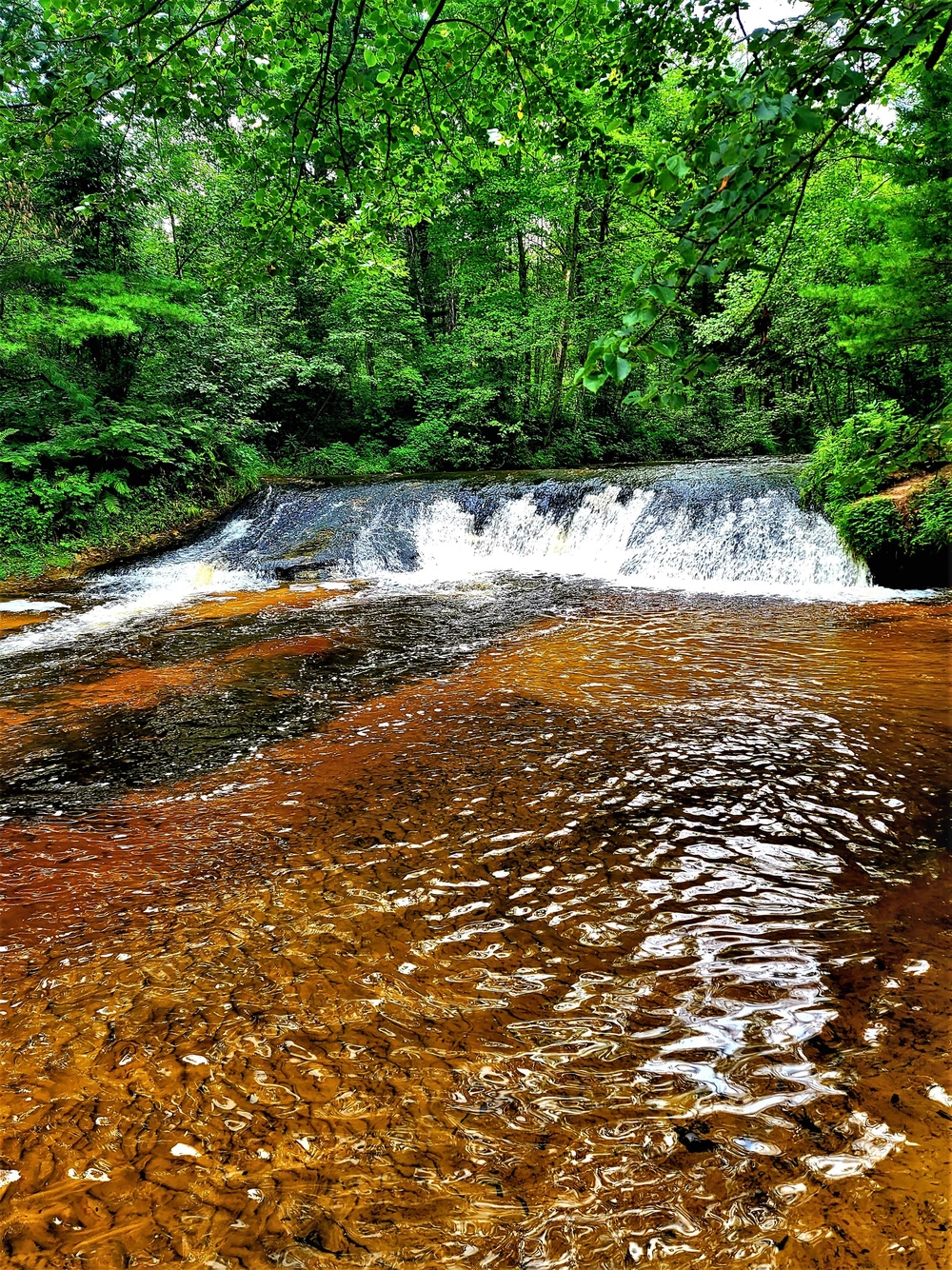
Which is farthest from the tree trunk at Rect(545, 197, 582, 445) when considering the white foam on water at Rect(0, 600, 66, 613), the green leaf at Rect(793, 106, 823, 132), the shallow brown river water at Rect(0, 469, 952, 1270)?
the green leaf at Rect(793, 106, 823, 132)

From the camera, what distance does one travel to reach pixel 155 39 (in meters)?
2.63

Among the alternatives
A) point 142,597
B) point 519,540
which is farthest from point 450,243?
point 142,597

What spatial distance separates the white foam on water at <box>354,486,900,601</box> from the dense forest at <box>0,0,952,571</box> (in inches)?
38.7

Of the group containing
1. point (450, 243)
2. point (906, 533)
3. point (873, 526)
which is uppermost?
point (450, 243)

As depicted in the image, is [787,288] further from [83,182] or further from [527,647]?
[83,182]

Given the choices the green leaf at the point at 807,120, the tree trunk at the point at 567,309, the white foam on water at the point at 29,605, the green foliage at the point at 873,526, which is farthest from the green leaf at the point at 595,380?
the tree trunk at the point at 567,309

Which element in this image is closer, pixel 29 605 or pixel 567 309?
pixel 29 605

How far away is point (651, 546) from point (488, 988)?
33.4 feet

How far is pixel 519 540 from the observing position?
13.1m

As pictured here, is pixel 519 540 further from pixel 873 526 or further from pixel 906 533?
pixel 906 533

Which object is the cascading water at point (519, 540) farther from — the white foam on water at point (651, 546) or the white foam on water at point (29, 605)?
the white foam on water at point (29, 605)

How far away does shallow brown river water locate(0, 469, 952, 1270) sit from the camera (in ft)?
4.51

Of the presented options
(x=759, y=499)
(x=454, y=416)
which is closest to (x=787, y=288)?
→ (x=759, y=499)

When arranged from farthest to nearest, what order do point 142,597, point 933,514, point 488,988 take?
1. point 142,597
2. point 933,514
3. point 488,988
